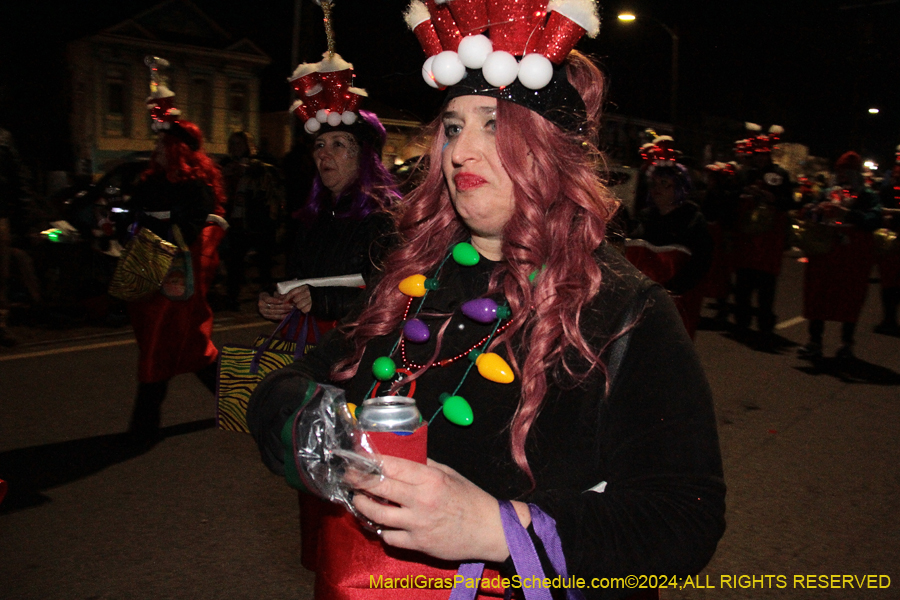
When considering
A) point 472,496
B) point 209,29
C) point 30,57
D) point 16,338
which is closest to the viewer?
point 472,496

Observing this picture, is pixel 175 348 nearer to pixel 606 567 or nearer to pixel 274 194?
pixel 606 567

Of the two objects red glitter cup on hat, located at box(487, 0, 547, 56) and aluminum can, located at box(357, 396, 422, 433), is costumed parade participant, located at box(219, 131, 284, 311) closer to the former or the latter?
red glitter cup on hat, located at box(487, 0, 547, 56)

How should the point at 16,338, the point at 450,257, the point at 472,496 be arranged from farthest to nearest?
the point at 16,338, the point at 450,257, the point at 472,496

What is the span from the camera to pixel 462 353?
1531mm

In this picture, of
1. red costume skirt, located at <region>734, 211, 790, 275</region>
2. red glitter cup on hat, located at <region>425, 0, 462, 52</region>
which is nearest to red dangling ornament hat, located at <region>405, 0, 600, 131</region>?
red glitter cup on hat, located at <region>425, 0, 462, 52</region>

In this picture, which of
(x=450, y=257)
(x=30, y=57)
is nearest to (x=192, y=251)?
(x=450, y=257)

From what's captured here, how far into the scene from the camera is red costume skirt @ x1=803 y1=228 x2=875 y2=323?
7.77 meters

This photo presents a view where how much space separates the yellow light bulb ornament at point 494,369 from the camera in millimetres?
1415

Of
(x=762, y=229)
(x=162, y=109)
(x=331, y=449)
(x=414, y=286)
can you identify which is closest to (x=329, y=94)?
(x=162, y=109)

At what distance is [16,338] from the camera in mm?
7609

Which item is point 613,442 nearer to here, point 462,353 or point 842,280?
point 462,353

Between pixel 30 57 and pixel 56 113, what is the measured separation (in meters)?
6.57

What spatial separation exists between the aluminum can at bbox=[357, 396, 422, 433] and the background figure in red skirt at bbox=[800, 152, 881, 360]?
7.58 meters

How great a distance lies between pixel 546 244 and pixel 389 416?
0.53 meters
